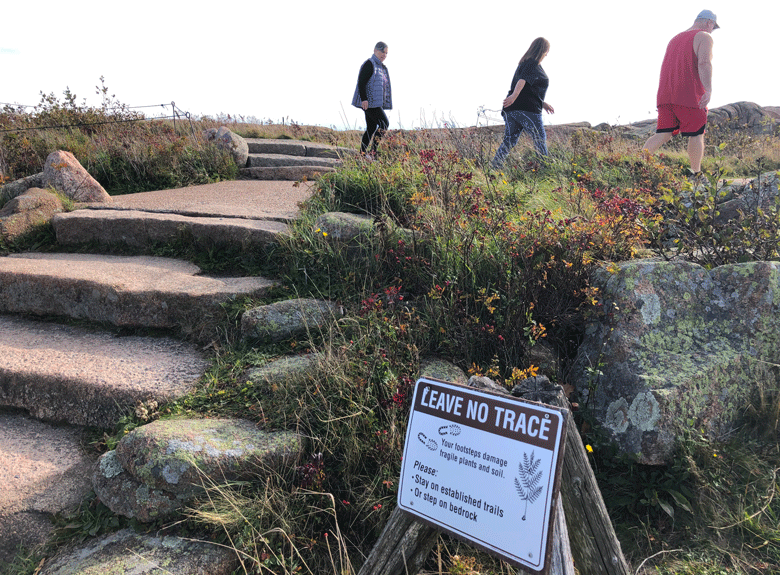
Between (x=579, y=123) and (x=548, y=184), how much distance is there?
13.9 m

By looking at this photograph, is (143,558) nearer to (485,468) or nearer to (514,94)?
(485,468)

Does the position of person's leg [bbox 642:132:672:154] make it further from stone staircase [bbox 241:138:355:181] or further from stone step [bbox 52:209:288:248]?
stone step [bbox 52:209:288:248]

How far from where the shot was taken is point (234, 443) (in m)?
Result: 2.62

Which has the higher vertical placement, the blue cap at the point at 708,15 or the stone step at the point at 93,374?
the blue cap at the point at 708,15

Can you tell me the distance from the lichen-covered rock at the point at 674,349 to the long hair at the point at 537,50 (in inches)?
162

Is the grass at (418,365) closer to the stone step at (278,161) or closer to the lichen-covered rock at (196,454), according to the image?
the lichen-covered rock at (196,454)

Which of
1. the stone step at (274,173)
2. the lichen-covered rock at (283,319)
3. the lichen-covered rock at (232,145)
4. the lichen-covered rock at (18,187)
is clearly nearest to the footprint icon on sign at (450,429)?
the lichen-covered rock at (283,319)

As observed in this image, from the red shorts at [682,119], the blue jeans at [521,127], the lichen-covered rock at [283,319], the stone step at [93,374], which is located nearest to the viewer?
the stone step at [93,374]

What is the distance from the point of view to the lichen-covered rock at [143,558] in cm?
224

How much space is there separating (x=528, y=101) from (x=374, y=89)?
2007mm

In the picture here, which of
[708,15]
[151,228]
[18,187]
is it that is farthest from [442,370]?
[18,187]

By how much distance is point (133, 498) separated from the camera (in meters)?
2.49

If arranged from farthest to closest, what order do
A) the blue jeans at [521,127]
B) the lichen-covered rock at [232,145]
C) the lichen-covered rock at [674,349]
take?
the lichen-covered rock at [232,145]
the blue jeans at [521,127]
the lichen-covered rock at [674,349]

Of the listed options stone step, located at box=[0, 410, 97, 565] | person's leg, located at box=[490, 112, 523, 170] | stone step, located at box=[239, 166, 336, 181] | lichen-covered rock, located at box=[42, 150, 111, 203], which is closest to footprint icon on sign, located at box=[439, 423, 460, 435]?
stone step, located at box=[0, 410, 97, 565]
